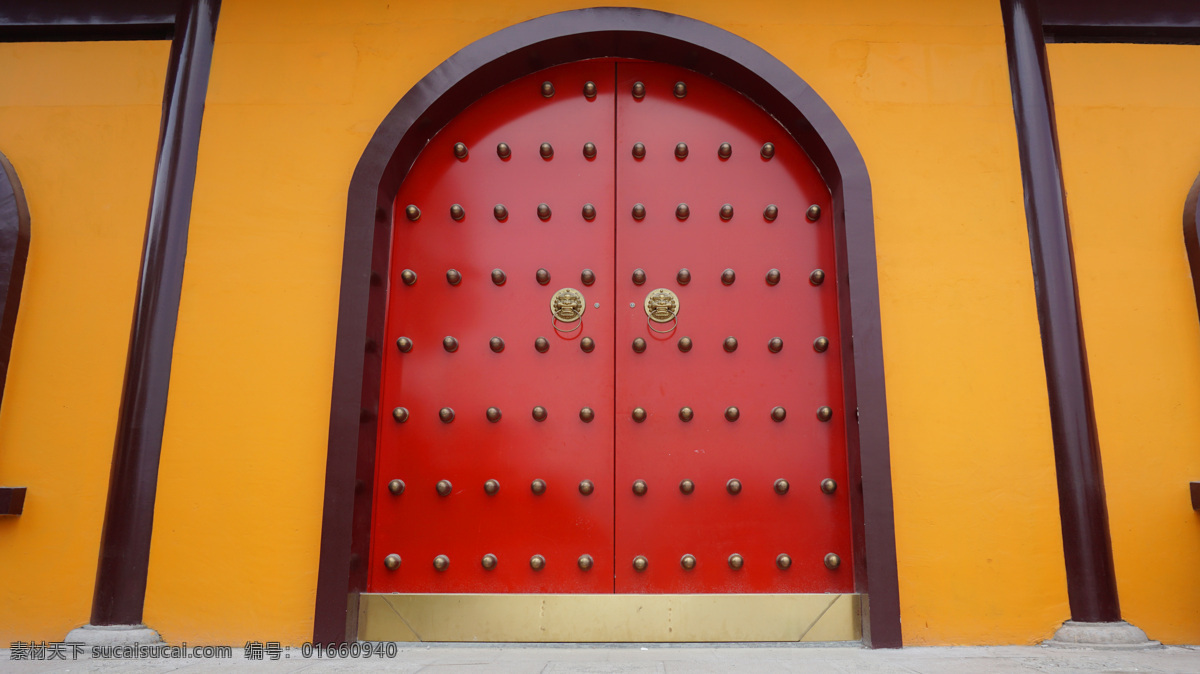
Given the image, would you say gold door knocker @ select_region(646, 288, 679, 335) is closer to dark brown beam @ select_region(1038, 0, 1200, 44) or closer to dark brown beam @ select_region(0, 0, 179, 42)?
dark brown beam @ select_region(1038, 0, 1200, 44)

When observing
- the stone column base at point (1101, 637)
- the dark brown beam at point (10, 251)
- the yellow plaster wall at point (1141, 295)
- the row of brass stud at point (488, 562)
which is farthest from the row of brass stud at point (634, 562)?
the dark brown beam at point (10, 251)

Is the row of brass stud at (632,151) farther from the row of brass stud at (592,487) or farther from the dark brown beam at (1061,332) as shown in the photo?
the row of brass stud at (592,487)

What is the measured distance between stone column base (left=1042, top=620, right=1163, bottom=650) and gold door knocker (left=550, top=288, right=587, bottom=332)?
6.30ft

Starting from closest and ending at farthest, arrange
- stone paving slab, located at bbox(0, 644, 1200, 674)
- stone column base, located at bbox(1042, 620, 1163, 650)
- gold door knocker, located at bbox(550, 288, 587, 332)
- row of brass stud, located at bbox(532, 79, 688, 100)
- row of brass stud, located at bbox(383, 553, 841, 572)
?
1. stone paving slab, located at bbox(0, 644, 1200, 674)
2. stone column base, located at bbox(1042, 620, 1163, 650)
3. row of brass stud, located at bbox(383, 553, 841, 572)
4. gold door knocker, located at bbox(550, 288, 587, 332)
5. row of brass stud, located at bbox(532, 79, 688, 100)

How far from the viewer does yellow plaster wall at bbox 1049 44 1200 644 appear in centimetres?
240

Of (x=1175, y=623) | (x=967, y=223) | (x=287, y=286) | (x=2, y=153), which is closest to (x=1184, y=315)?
(x=967, y=223)

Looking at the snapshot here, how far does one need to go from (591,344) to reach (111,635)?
1.85 meters

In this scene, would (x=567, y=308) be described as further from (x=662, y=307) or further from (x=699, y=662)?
(x=699, y=662)

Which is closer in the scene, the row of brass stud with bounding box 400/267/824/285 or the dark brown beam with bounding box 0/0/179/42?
the row of brass stud with bounding box 400/267/824/285

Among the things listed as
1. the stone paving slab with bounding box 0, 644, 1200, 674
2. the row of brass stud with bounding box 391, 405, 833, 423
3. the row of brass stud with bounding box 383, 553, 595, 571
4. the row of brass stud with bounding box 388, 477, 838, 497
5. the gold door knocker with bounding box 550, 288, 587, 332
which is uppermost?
the gold door knocker with bounding box 550, 288, 587, 332

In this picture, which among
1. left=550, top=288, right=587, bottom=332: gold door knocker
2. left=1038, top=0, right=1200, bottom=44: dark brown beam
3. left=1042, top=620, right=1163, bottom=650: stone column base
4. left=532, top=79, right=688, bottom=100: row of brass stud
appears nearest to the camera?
left=1042, top=620, right=1163, bottom=650: stone column base

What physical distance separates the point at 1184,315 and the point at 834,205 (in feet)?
4.25

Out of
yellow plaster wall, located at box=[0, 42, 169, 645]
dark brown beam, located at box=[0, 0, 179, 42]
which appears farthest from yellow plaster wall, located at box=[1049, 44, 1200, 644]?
dark brown beam, located at box=[0, 0, 179, 42]

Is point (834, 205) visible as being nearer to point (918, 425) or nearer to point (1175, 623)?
point (918, 425)
